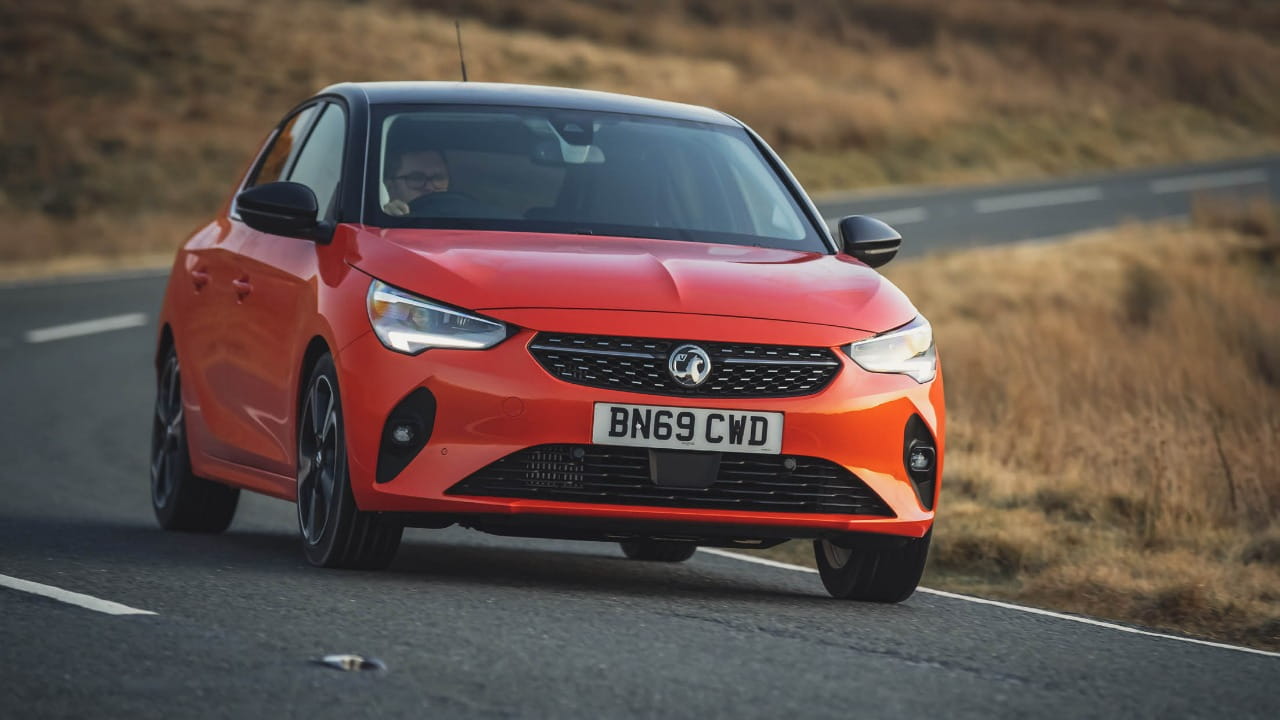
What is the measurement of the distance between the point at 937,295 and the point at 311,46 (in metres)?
36.5

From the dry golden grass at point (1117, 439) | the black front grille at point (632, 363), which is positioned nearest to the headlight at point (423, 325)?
the black front grille at point (632, 363)

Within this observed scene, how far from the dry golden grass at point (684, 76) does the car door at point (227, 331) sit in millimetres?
23932

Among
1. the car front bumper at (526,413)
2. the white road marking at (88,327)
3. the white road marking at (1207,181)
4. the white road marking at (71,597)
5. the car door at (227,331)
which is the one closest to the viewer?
the white road marking at (71,597)

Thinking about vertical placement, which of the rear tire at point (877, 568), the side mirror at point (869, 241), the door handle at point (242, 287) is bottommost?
the rear tire at point (877, 568)

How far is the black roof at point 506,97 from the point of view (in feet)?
26.2

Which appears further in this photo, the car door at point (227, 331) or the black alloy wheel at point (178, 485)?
the black alloy wheel at point (178, 485)

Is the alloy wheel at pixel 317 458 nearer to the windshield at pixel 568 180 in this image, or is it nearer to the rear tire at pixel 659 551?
→ the windshield at pixel 568 180

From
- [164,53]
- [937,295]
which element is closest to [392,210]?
[937,295]

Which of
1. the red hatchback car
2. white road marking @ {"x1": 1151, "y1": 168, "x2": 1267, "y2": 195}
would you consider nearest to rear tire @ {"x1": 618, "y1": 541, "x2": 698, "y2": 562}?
the red hatchback car

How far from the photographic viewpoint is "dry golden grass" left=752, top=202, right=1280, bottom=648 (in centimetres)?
843

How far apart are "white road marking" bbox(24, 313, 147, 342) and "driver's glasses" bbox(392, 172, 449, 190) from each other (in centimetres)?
1399

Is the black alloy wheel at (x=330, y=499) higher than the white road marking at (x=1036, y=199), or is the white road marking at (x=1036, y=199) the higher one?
the white road marking at (x=1036, y=199)

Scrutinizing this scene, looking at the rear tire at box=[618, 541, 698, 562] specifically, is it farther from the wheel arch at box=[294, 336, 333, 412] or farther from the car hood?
the wheel arch at box=[294, 336, 333, 412]

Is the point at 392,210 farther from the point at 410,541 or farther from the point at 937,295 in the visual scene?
the point at 937,295
